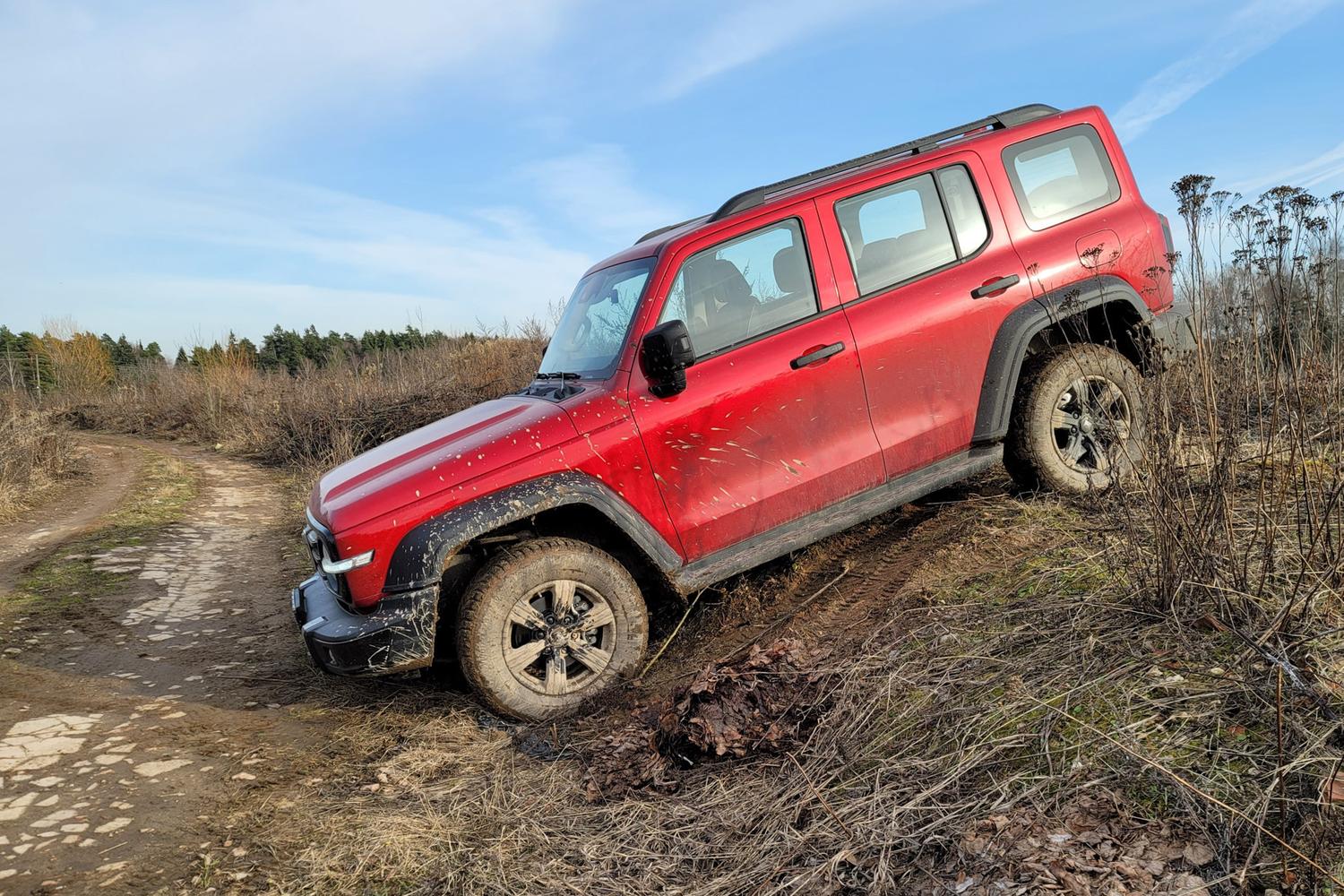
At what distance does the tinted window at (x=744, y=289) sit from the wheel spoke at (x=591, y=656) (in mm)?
1492

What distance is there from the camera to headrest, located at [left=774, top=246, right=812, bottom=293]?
4.19 metres

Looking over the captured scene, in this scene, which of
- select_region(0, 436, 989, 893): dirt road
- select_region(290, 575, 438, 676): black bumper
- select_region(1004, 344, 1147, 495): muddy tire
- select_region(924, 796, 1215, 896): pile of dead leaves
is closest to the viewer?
select_region(924, 796, 1215, 896): pile of dead leaves

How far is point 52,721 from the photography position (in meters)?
4.33

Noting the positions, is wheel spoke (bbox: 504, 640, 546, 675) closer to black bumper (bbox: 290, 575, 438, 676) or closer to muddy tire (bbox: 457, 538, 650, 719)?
muddy tire (bbox: 457, 538, 650, 719)

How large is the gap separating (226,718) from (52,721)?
90 cm

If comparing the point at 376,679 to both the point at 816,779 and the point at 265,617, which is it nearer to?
the point at 265,617

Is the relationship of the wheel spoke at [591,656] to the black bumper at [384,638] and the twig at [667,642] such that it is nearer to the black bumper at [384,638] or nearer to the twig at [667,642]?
the twig at [667,642]

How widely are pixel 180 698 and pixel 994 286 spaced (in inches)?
199

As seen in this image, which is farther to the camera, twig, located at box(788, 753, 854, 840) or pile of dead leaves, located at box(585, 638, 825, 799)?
pile of dead leaves, located at box(585, 638, 825, 799)

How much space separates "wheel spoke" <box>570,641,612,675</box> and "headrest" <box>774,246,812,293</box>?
→ 1.99 metres

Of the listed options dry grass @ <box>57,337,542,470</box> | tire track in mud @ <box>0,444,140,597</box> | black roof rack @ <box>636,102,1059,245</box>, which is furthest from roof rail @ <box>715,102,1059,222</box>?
dry grass @ <box>57,337,542,470</box>

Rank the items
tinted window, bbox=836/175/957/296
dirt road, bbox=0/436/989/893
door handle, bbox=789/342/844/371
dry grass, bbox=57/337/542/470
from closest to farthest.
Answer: dirt road, bbox=0/436/989/893 < door handle, bbox=789/342/844/371 < tinted window, bbox=836/175/957/296 < dry grass, bbox=57/337/542/470

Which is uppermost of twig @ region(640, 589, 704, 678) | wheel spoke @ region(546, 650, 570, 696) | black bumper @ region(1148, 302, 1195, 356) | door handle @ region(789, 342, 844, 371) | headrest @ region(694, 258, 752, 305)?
headrest @ region(694, 258, 752, 305)

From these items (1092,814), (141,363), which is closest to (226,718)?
(1092,814)
